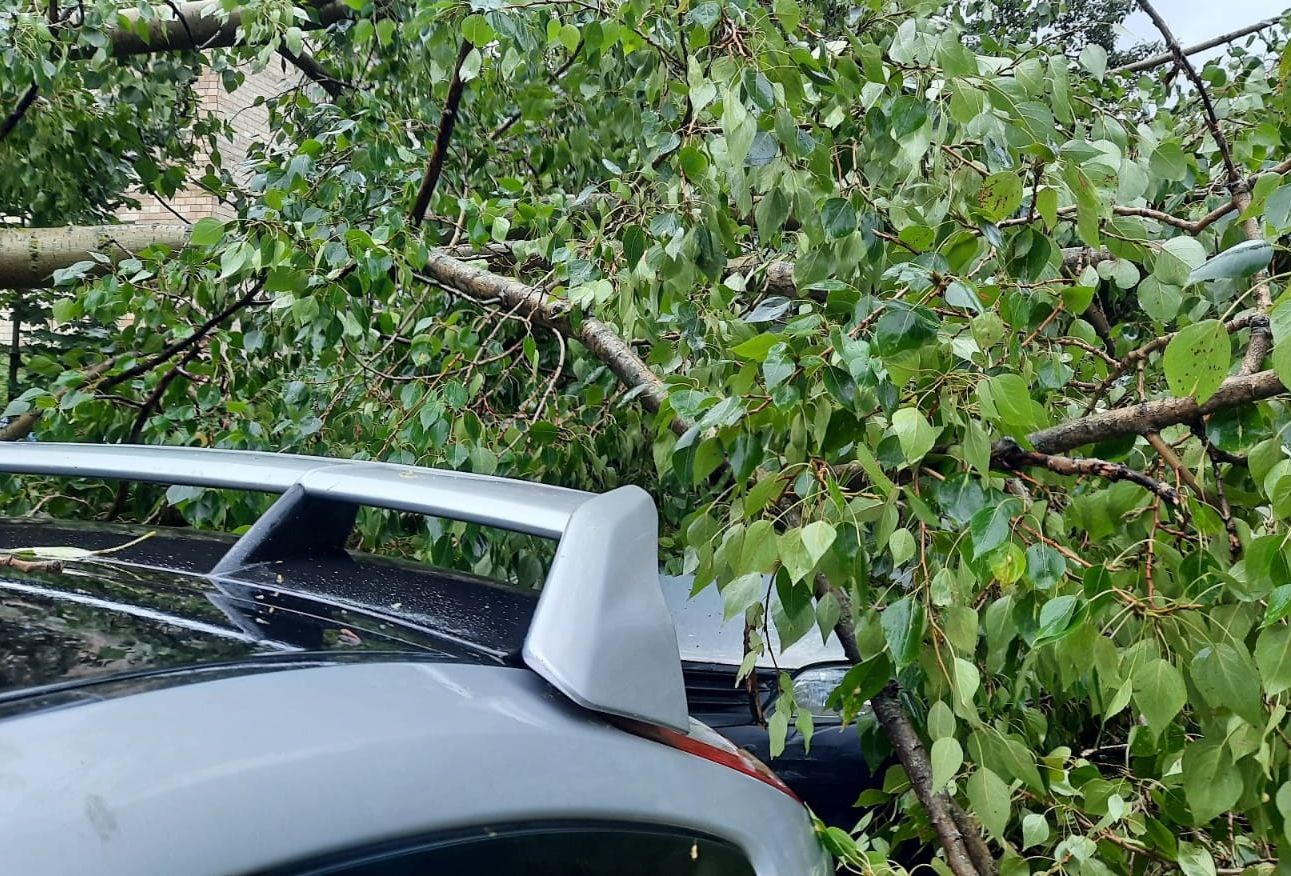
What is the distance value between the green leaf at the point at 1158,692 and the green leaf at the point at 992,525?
0.22 meters

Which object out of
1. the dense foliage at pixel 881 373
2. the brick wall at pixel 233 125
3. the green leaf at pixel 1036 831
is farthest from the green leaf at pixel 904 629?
the brick wall at pixel 233 125

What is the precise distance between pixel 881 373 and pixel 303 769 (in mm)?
939

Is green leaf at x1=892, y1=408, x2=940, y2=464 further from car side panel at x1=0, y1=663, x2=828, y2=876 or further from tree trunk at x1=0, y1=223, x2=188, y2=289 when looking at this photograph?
tree trunk at x1=0, y1=223, x2=188, y2=289

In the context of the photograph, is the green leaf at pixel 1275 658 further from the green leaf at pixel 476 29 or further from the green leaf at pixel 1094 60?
A: the green leaf at pixel 476 29

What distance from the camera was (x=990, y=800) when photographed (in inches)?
50.1

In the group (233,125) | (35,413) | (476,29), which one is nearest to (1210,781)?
(476,29)

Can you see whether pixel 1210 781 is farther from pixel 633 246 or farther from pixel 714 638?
pixel 714 638

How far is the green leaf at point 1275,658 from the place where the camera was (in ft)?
3.25

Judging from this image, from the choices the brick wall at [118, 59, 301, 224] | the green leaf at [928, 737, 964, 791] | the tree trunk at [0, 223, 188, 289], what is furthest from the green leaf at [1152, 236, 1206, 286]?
the brick wall at [118, 59, 301, 224]

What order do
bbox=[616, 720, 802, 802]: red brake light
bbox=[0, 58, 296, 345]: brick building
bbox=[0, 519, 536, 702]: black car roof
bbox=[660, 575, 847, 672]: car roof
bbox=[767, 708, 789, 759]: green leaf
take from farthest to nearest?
bbox=[0, 58, 296, 345]: brick building, bbox=[660, 575, 847, 672]: car roof, bbox=[767, 708, 789, 759]: green leaf, bbox=[616, 720, 802, 802]: red brake light, bbox=[0, 519, 536, 702]: black car roof

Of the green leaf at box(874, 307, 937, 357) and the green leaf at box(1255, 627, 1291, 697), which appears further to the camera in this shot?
the green leaf at box(874, 307, 937, 357)

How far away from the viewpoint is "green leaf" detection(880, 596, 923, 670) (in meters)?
1.27

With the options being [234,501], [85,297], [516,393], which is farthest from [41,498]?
[516,393]

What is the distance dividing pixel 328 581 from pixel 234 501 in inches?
53.7
